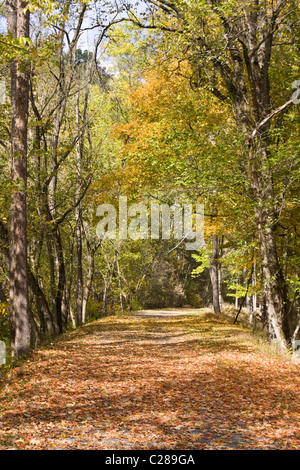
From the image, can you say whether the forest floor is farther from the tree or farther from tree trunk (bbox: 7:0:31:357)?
the tree

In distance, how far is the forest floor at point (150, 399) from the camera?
468cm

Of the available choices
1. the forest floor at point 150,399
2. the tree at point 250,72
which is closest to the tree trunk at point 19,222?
the forest floor at point 150,399

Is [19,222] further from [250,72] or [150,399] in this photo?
[250,72]

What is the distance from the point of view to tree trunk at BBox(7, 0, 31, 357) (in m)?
8.51

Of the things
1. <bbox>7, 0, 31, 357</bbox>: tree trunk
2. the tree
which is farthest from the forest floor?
the tree

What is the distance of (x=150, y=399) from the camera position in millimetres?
6402

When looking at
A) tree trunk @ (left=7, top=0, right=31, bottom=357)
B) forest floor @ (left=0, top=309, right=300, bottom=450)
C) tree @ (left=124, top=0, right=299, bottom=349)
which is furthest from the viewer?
tree @ (left=124, top=0, right=299, bottom=349)

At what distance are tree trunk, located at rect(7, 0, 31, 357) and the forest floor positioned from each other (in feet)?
2.12

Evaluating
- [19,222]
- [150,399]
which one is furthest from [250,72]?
[150,399]

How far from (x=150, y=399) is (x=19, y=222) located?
15.1 ft

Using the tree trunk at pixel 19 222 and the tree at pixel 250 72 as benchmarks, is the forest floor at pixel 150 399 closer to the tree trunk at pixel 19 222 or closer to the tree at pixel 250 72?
the tree trunk at pixel 19 222

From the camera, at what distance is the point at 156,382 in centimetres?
747
